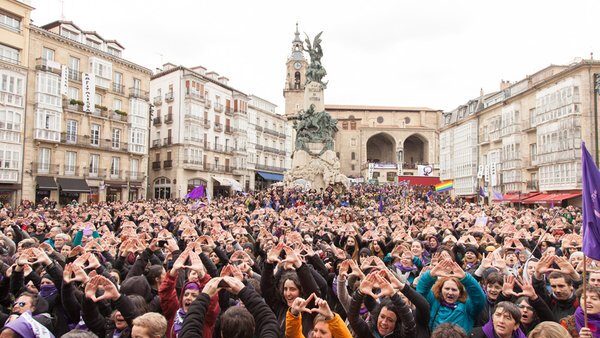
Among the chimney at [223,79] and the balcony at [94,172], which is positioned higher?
the chimney at [223,79]

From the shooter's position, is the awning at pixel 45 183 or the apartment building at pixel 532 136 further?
the apartment building at pixel 532 136

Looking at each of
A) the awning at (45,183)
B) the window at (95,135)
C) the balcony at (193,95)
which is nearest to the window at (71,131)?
the window at (95,135)

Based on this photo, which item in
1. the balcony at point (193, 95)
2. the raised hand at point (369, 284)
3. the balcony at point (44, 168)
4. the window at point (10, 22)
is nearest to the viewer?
the raised hand at point (369, 284)

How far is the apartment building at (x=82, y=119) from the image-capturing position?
35.2 metres

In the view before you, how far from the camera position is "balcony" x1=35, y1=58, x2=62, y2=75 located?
3509cm

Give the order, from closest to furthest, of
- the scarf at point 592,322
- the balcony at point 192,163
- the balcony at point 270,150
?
the scarf at point 592,322, the balcony at point 192,163, the balcony at point 270,150

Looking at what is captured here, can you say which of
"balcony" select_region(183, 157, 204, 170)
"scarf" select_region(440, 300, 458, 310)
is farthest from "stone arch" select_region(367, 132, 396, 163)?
"scarf" select_region(440, 300, 458, 310)

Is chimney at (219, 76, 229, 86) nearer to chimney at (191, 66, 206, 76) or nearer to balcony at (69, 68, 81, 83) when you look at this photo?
chimney at (191, 66, 206, 76)

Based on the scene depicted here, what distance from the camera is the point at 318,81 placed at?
37.3 m

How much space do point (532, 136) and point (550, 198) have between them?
9.34 m

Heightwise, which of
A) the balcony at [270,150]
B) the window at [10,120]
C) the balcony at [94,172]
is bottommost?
the balcony at [94,172]

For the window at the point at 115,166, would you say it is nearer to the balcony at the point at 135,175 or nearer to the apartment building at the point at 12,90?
the balcony at the point at 135,175

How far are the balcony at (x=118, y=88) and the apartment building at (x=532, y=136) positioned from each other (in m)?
32.9

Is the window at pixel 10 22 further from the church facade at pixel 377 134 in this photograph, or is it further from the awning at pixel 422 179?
the awning at pixel 422 179
